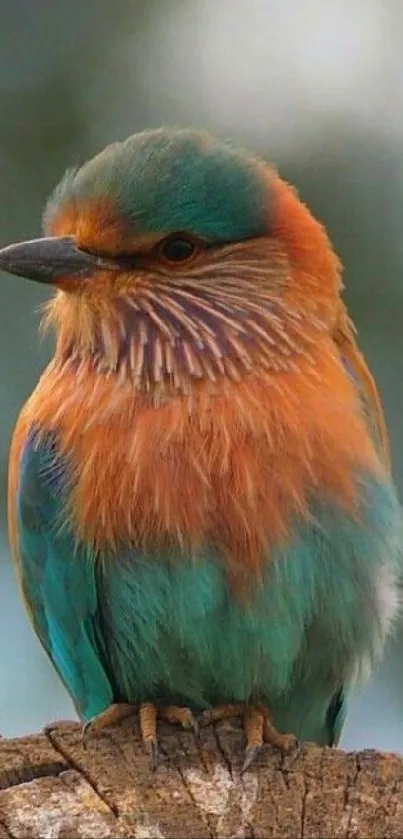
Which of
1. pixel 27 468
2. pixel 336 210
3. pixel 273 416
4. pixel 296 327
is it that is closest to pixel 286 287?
pixel 296 327

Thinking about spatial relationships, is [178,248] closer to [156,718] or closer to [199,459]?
[199,459]

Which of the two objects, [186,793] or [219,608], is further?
[219,608]

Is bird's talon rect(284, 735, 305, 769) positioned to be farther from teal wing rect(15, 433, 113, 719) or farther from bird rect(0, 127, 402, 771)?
teal wing rect(15, 433, 113, 719)

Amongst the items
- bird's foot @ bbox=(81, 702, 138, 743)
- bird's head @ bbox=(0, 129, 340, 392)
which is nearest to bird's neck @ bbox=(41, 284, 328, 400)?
bird's head @ bbox=(0, 129, 340, 392)

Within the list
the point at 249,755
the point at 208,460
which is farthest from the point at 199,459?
the point at 249,755

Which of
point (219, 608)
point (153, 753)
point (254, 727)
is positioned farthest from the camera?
point (219, 608)

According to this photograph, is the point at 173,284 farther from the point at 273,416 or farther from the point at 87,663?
the point at 87,663
